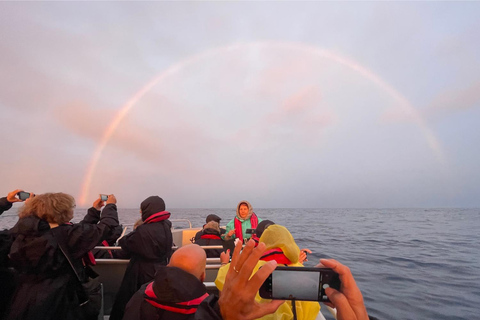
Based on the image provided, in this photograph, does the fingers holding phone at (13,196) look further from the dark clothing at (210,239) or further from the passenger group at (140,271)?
the dark clothing at (210,239)

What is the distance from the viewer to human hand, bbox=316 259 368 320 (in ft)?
3.51

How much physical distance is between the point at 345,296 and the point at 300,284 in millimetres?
197

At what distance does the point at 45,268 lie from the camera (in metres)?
2.46

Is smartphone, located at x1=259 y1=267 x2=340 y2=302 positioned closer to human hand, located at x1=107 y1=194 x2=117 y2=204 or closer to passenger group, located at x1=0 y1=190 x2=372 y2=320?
passenger group, located at x1=0 y1=190 x2=372 y2=320

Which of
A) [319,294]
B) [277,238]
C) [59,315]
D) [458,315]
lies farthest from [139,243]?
→ [458,315]

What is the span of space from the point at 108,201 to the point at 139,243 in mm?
712

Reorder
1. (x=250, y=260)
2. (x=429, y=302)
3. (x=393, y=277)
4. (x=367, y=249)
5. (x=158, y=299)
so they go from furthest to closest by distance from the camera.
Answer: (x=367, y=249) < (x=393, y=277) < (x=429, y=302) < (x=158, y=299) < (x=250, y=260)

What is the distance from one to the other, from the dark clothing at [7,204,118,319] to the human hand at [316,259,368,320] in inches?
98.4

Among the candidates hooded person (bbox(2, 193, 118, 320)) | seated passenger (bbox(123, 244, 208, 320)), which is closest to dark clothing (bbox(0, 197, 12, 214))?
hooded person (bbox(2, 193, 118, 320))

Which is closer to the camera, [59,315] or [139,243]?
[59,315]

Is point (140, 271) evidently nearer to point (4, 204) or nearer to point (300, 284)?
point (4, 204)

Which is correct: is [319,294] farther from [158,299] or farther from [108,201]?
[108,201]

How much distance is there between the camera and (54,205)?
2682mm

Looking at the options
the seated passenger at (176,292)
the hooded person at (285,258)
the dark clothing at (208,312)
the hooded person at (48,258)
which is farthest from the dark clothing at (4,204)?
the dark clothing at (208,312)
